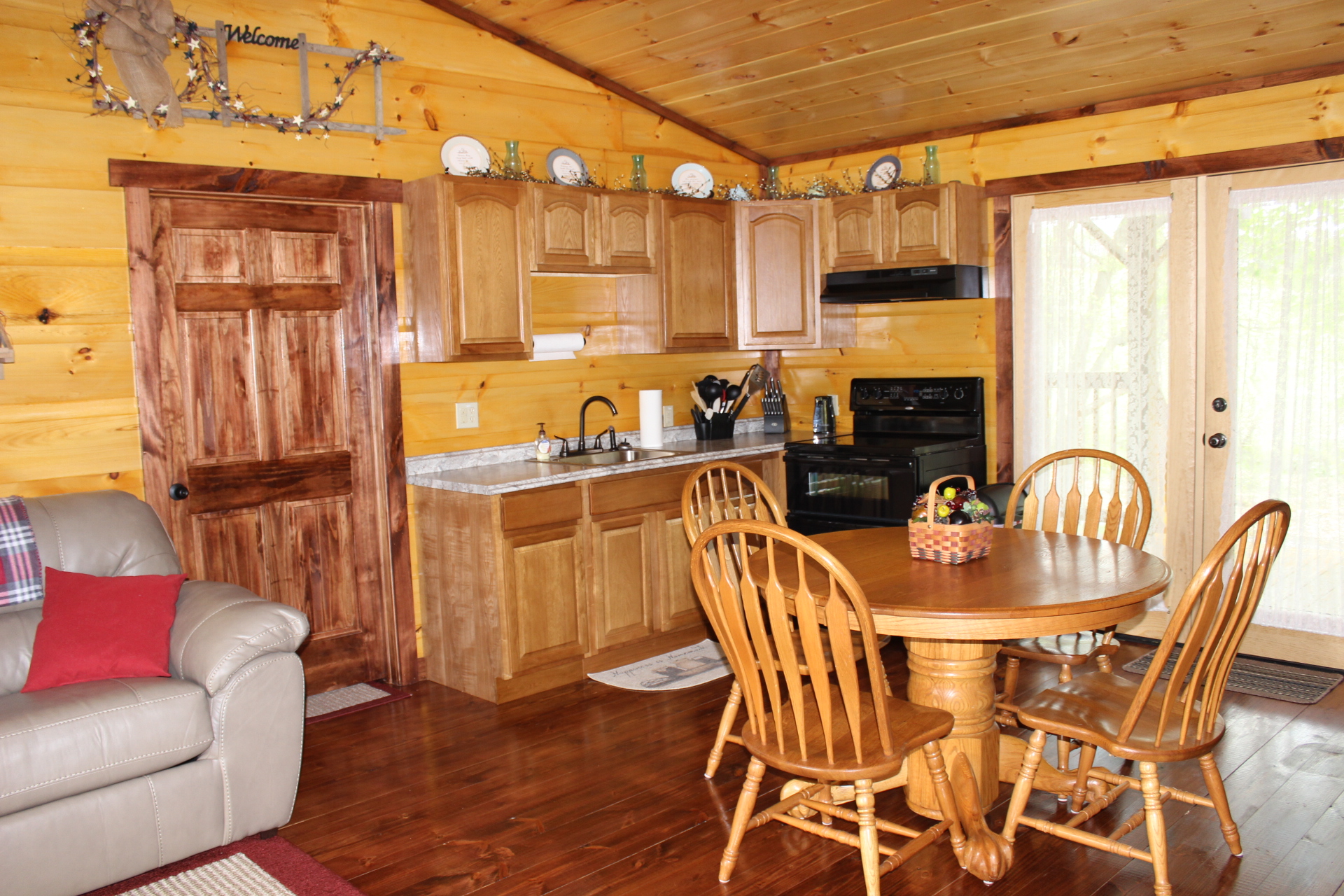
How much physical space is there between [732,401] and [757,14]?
194 cm

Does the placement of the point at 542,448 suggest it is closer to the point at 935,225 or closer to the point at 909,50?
the point at 935,225

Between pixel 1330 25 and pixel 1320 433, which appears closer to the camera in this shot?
pixel 1330 25

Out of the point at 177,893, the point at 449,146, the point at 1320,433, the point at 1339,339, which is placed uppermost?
the point at 449,146

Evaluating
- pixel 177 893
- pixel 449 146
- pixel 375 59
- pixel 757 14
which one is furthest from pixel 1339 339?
pixel 177 893

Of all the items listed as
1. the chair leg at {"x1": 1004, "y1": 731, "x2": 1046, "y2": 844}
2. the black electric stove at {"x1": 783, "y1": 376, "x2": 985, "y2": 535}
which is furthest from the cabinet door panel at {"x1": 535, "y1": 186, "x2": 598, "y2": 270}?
the chair leg at {"x1": 1004, "y1": 731, "x2": 1046, "y2": 844}

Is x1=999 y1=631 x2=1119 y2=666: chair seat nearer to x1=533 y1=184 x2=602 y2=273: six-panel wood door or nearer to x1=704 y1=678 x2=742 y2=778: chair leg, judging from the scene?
x1=704 y1=678 x2=742 y2=778: chair leg

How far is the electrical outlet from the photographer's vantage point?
4344 millimetres

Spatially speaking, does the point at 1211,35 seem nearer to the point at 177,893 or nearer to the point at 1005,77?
the point at 1005,77

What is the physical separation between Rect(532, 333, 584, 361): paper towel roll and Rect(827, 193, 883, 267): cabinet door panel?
1.30 metres

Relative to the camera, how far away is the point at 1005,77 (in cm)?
419

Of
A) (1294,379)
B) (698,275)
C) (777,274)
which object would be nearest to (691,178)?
(698,275)

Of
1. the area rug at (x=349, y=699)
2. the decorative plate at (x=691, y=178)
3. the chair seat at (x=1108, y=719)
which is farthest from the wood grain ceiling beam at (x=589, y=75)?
the chair seat at (x=1108, y=719)

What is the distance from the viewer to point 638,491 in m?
4.31

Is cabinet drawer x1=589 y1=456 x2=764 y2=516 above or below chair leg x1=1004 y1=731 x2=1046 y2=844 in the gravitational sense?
above
